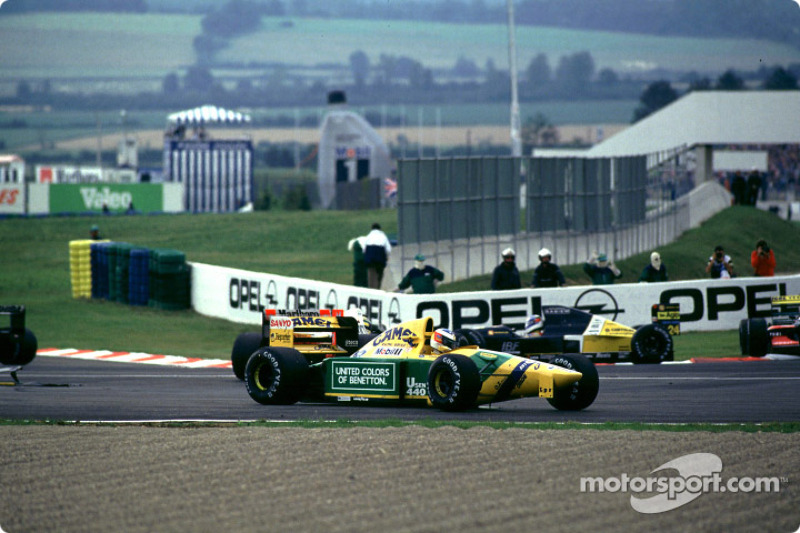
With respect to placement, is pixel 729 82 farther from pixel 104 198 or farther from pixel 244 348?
pixel 244 348

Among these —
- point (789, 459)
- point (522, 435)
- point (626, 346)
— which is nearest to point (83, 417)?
point (522, 435)

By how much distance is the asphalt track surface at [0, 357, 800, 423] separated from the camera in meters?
12.1

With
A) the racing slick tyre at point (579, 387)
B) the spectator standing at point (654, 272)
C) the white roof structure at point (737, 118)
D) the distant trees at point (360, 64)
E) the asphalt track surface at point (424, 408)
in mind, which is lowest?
the asphalt track surface at point (424, 408)

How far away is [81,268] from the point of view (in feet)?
96.3

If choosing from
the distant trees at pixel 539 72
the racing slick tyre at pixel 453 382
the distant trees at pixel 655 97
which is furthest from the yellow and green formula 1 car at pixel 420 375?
the distant trees at pixel 539 72

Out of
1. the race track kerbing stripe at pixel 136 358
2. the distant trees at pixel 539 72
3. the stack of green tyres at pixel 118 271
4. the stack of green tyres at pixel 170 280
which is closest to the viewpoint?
the race track kerbing stripe at pixel 136 358

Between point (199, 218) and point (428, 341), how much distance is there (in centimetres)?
4197

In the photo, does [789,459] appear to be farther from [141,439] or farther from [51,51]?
[51,51]

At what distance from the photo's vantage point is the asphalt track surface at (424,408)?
477 inches

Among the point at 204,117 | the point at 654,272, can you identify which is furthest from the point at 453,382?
the point at 204,117

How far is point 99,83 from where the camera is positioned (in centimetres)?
14500
